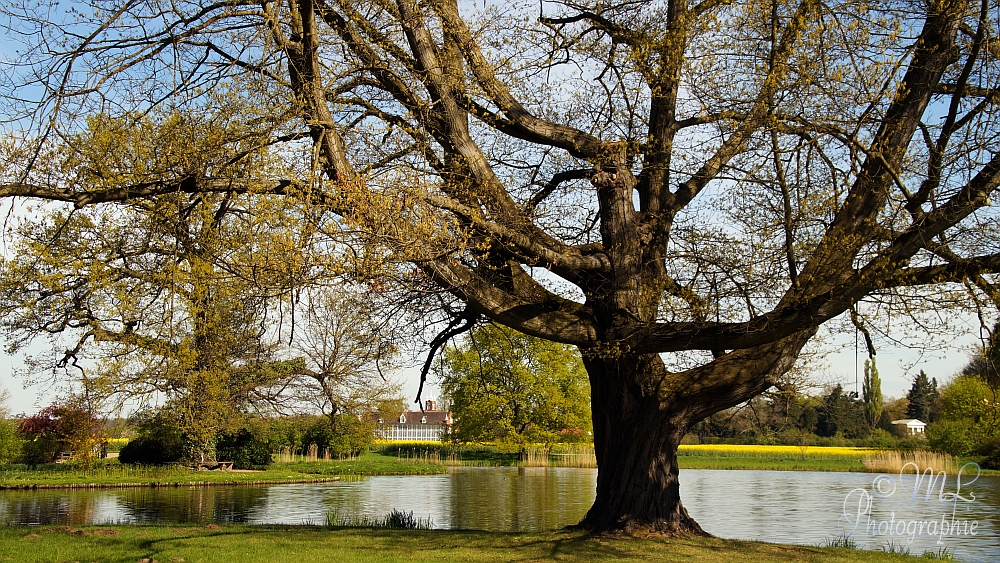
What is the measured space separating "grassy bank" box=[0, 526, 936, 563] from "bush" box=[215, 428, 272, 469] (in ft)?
63.1

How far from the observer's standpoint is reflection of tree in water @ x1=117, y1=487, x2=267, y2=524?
48.2ft

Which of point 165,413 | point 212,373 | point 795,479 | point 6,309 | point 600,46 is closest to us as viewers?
point 600,46

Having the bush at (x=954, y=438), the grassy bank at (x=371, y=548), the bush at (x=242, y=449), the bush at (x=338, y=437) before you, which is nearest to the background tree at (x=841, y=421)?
the bush at (x=954, y=438)

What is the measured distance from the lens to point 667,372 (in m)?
10.5

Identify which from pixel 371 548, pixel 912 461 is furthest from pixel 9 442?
pixel 912 461

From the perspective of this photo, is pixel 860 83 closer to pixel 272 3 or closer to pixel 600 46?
pixel 600 46

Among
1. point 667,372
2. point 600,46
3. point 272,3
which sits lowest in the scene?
point 667,372

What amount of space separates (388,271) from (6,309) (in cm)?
1374

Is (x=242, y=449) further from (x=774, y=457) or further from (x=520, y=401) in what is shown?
(x=774, y=457)

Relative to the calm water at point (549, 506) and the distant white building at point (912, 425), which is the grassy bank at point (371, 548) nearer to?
the calm water at point (549, 506)

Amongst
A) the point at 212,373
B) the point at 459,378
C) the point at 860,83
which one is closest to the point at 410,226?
the point at 860,83

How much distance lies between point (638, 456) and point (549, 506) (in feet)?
26.5

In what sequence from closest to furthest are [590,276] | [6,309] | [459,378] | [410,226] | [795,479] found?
[410,226] < [590,276] < [6,309] < [795,479] < [459,378]

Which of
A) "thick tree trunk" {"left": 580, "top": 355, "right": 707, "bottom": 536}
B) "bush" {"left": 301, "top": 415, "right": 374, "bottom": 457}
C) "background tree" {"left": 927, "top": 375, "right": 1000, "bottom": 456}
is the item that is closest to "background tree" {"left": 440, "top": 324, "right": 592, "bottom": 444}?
"bush" {"left": 301, "top": 415, "right": 374, "bottom": 457}
